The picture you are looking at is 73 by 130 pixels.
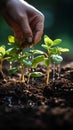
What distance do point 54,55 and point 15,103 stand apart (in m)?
0.54

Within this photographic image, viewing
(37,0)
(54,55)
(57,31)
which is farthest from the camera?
(37,0)

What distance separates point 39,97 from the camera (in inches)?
98.1

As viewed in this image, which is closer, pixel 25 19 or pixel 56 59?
pixel 56 59

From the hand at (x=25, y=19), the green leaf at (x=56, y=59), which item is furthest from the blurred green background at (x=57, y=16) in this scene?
the green leaf at (x=56, y=59)

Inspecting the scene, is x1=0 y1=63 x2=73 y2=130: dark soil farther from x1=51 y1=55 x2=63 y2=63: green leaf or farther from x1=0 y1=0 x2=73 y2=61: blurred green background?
x1=0 y1=0 x2=73 y2=61: blurred green background

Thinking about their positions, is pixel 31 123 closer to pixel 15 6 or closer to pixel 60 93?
pixel 60 93

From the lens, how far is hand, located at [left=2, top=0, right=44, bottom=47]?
2.79 metres

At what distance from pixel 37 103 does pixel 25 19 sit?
78 cm

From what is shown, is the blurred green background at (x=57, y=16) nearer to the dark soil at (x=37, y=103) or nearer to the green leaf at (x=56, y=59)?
the dark soil at (x=37, y=103)

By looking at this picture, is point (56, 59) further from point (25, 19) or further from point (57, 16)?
point (57, 16)

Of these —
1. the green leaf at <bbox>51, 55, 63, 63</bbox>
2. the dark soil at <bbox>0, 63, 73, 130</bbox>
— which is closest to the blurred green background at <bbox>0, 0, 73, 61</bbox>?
the dark soil at <bbox>0, 63, 73, 130</bbox>

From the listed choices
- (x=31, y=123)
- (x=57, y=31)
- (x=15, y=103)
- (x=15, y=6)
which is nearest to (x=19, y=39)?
(x=15, y=6)

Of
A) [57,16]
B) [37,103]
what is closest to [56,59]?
[37,103]

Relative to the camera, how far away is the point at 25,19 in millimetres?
2830
